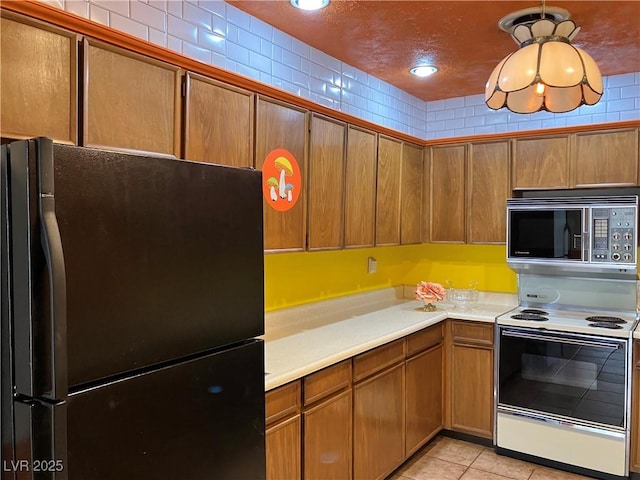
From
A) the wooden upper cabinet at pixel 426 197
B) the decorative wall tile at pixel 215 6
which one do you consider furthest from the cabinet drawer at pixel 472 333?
the decorative wall tile at pixel 215 6

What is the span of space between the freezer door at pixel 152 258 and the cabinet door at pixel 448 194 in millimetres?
2478

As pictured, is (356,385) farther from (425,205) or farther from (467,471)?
(425,205)

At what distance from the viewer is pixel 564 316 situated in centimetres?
340

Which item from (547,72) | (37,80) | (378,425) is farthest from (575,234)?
(37,80)

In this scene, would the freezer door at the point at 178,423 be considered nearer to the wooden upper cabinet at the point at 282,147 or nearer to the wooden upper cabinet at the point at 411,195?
the wooden upper cabinet at the point at 282,147

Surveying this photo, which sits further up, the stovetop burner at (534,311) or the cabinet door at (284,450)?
the stovetop burner at (534,311)

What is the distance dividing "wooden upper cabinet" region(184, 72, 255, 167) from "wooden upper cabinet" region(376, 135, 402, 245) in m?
1.23

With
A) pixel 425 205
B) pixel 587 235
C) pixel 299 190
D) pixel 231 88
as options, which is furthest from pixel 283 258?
pixel 587 235

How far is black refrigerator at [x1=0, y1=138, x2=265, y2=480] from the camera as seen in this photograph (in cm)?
110

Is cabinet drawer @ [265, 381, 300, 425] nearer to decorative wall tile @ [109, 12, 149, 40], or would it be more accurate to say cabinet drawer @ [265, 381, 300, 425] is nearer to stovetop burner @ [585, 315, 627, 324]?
decorative wall tile @ [109, 12, 149, 40]

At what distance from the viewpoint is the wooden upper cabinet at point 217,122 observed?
1987 millimetres

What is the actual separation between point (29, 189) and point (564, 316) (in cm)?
324

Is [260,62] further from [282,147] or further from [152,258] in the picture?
[152,258]

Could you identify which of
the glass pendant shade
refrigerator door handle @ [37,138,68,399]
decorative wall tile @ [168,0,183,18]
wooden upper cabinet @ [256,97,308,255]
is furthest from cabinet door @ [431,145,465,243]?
refrigerator door handle @ [37,138,68,399]
